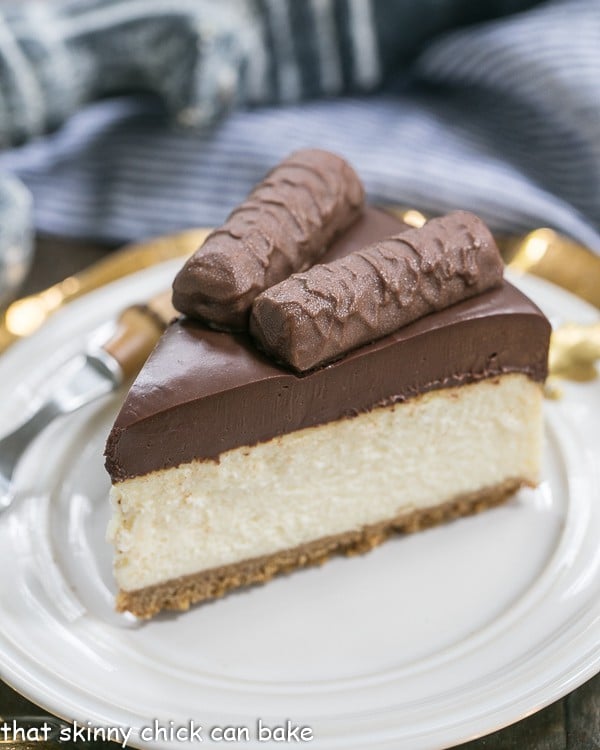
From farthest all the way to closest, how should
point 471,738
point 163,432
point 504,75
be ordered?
point 504,75 → point 163,432 → point 471,738

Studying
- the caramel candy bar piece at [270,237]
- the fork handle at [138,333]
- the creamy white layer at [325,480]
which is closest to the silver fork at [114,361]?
the fork handle at [138,333]

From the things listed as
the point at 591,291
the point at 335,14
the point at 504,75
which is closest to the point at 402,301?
the point at 591,291

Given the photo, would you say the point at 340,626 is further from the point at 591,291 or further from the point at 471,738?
the point at 591,291

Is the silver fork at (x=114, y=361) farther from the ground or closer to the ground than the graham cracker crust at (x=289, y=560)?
farther from the ground

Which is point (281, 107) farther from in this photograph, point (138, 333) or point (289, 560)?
point (289, 560)

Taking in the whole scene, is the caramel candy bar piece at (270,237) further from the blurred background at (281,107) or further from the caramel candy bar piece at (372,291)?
the blurred background at (281,107)

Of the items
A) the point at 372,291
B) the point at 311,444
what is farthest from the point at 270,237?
the point at 311,444
